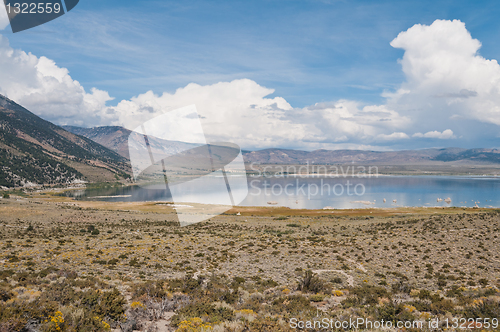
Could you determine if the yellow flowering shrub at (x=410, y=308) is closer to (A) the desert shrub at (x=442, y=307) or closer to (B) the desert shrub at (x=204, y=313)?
(A) the desert shrub at (x=442, y=307)

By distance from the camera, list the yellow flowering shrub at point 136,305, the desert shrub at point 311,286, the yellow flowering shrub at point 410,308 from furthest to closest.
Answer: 1. the desert shrub at point 311,286
2. the yellow flowering shrub at point 410,308
3. the yellow flowering shrub at point 136,305

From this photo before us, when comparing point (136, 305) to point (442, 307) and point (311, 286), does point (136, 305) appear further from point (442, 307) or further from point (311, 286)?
point (442, 307)

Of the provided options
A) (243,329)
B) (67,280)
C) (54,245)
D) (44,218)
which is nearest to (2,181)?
(44,218)

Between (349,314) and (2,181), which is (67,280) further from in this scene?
(2,181)

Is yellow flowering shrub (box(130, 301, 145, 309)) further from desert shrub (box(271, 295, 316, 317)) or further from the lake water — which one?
the lake water

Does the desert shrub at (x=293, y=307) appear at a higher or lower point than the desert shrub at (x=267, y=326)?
lower

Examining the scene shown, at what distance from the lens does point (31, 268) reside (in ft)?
41.8

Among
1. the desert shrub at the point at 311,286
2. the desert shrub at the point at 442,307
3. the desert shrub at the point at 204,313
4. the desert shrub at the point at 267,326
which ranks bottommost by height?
the desert shrub at the point at 311,286

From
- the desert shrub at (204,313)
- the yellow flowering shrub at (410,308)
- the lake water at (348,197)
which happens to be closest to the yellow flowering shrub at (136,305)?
the desert shrub at (204,313)

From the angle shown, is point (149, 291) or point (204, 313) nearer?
point (204, 313)

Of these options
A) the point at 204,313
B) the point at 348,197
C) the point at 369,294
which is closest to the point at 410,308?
the point at 369,294

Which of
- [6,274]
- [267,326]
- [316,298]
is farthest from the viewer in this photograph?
[6,274]

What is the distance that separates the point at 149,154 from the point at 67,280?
6.86 meters

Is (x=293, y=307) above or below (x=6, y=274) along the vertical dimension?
below
